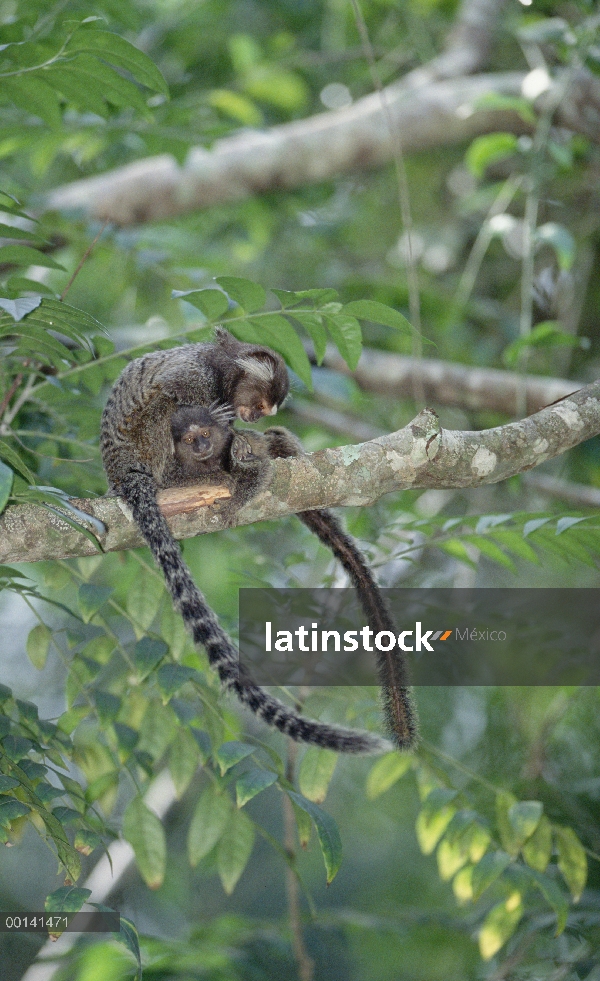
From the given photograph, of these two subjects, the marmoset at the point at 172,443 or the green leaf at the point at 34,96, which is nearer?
the marmoset at the point at 172,443

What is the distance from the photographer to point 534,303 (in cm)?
497

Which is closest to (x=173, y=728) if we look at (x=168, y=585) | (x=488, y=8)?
(x=168, y=585)

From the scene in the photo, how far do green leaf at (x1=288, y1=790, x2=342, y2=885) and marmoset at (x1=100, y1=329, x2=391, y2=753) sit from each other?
0.51ft

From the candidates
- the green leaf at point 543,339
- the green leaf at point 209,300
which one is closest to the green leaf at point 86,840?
the green leaf at point 209,300

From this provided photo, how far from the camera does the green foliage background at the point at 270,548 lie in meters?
2.00

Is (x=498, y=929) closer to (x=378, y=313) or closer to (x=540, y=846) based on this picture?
(x=540, y=846)

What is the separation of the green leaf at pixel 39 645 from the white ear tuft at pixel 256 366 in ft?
3.11

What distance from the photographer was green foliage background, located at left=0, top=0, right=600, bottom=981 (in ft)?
6.56

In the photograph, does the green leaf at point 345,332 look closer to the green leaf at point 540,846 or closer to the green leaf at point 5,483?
the green leaf at point 5,483

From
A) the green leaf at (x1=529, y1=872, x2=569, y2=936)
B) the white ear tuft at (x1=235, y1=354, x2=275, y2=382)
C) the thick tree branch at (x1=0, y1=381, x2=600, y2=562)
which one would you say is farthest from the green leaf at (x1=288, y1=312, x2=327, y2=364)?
the green leaf at (x1=529, y1=872, x2=569, y2=936)

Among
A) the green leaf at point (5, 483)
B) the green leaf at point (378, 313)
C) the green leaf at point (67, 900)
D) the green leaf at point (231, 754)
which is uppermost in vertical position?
the green leaf at point (5, 483)

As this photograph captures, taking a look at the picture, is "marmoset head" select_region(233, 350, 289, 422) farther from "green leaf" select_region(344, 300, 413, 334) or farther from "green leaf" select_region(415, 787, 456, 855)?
"green leaf" select_region(415, 787, 456, 855)

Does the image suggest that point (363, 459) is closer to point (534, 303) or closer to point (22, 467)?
point (22, 467)

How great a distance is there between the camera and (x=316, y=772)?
2133mm
